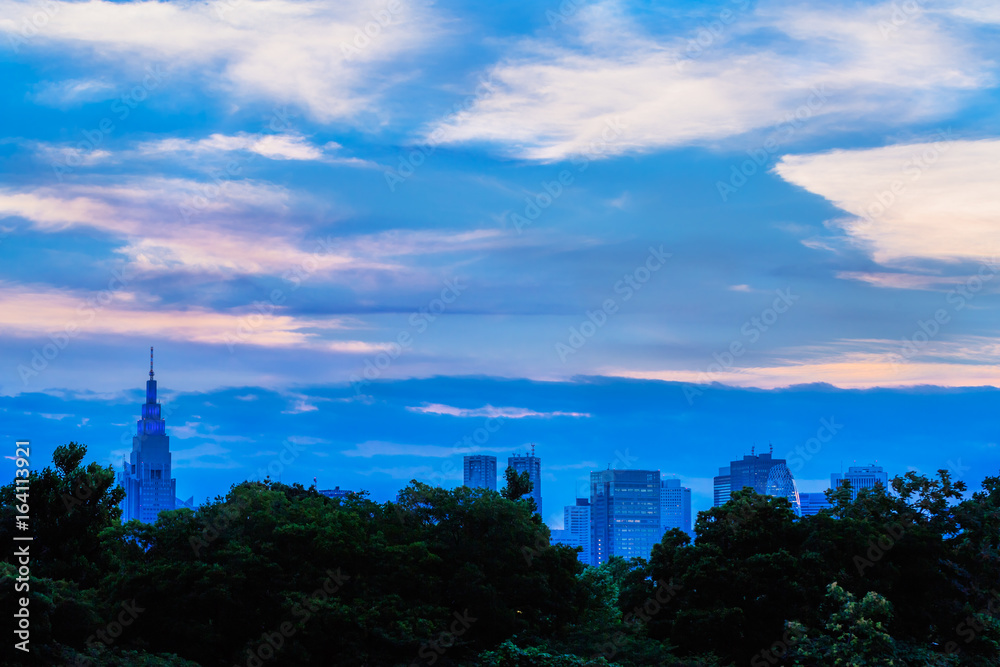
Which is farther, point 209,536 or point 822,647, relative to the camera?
point 209,536

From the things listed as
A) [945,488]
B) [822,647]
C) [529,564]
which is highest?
[945,488]

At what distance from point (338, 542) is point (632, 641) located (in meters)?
8.79

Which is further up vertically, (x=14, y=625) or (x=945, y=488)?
(x=945, y=488)

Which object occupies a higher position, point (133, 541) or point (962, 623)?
point (133, 541)

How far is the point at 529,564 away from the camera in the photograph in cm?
3062

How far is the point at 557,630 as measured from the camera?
3027 cm

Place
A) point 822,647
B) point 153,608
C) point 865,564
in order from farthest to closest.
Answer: point 865,564 < point 153,608 < point 822,647

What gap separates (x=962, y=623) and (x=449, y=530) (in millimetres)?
14976

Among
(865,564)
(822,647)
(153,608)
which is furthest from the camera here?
(865,564)

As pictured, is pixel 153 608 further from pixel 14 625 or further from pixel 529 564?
pixel 529 564

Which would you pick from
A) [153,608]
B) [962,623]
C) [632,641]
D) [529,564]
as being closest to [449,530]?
[529,564]

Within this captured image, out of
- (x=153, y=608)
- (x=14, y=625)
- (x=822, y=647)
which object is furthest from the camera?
(x=153, y=608)

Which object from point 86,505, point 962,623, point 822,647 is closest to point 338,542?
point 86,505

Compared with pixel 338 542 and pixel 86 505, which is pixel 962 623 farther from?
pixel 86 505
